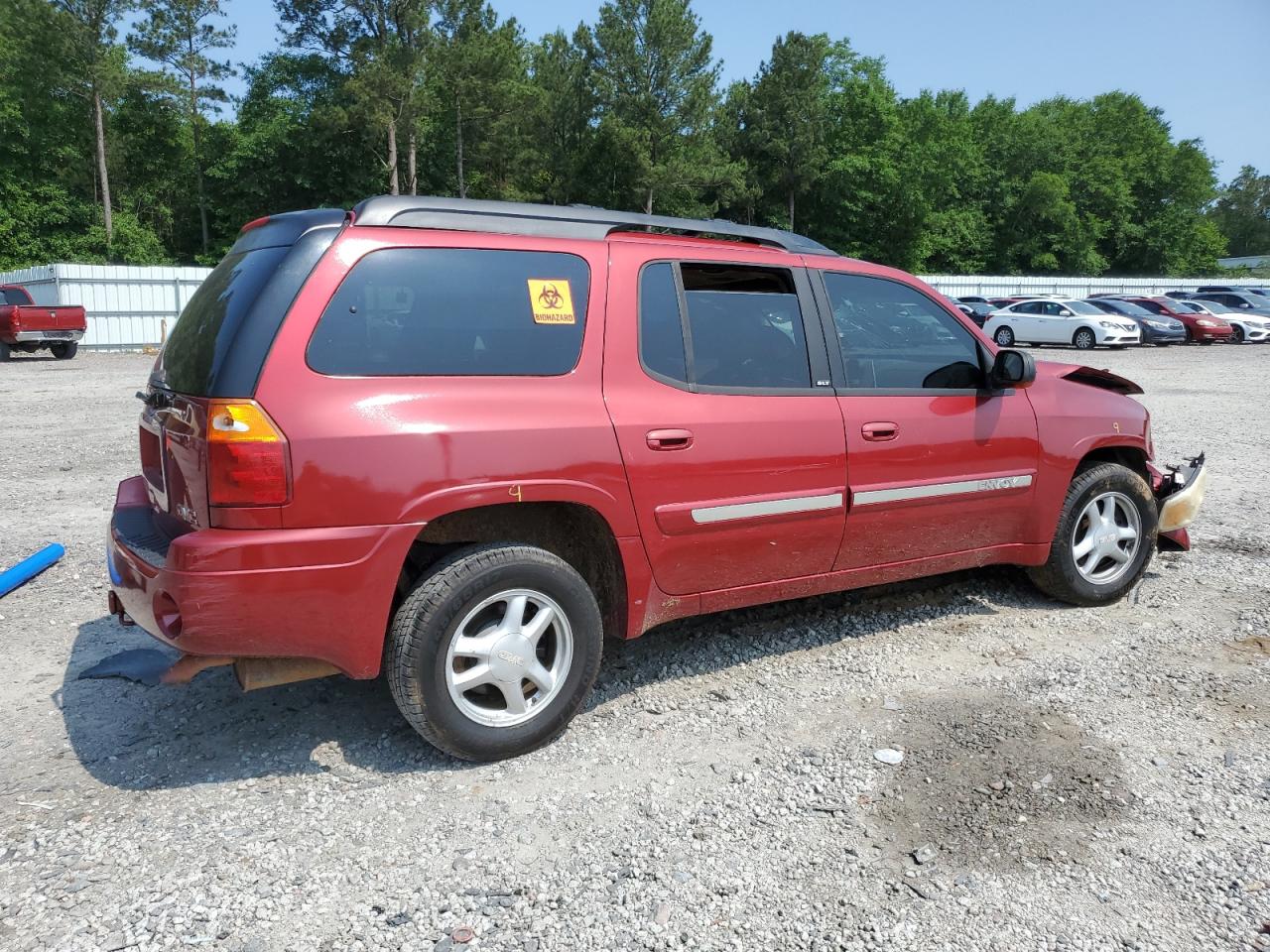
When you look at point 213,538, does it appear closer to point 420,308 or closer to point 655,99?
point 420,308

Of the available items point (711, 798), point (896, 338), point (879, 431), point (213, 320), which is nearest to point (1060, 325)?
point (896, 338)

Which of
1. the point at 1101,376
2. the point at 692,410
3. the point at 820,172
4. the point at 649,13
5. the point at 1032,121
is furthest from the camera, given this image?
the point at 1032,121

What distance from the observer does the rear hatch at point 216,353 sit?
2922 mm

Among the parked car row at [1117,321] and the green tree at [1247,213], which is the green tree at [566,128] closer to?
the parked car row at [1117,321]

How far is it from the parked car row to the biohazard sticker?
2889 cm

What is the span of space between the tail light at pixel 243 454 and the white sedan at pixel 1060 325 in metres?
29.9

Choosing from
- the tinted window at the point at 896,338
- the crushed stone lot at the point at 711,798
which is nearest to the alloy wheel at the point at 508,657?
the crushed stone lot at the point at 711,798

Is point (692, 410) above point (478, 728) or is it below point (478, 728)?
above

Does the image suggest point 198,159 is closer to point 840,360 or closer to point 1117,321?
point 1117,321

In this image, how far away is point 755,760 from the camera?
339 cm

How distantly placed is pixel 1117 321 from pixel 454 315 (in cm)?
2970

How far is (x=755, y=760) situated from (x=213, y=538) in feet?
6.37

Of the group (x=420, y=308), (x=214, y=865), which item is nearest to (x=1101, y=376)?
(x=420, y=308)

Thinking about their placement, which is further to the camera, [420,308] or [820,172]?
[820,172]
